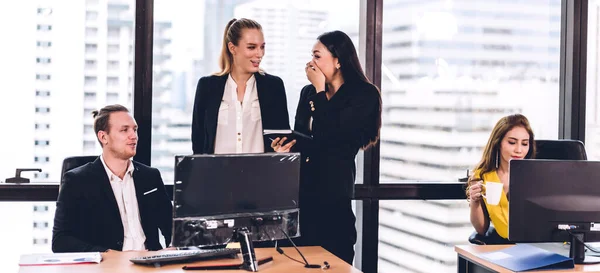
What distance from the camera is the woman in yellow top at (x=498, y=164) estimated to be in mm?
3396

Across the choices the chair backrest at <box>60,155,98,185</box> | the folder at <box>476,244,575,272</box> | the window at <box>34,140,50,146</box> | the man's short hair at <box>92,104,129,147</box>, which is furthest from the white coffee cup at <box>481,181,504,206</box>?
the window at <box>34,140,50,146</box>

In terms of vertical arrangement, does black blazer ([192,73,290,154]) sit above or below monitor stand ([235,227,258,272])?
above

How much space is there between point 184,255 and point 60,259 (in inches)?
17.9

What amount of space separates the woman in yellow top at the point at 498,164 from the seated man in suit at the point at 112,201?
1499 mm

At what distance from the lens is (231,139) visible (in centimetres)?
347

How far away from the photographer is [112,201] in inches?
122

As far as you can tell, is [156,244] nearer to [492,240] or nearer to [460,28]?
[492,240]

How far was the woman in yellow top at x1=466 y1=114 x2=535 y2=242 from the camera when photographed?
11.1 feet

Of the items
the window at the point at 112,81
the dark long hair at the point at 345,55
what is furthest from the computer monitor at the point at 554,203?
Result: the window at the point at 112,81

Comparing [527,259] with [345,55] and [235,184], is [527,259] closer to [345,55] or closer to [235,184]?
[235,184]

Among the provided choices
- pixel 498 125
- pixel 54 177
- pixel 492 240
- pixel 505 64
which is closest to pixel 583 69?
pixel 505 64

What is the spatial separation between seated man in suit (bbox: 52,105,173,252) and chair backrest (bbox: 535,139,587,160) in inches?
79.0

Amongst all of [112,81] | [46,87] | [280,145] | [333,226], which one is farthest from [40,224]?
[333,226]

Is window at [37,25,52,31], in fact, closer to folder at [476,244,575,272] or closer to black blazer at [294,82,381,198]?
black blazer at [294,82,381,198]
